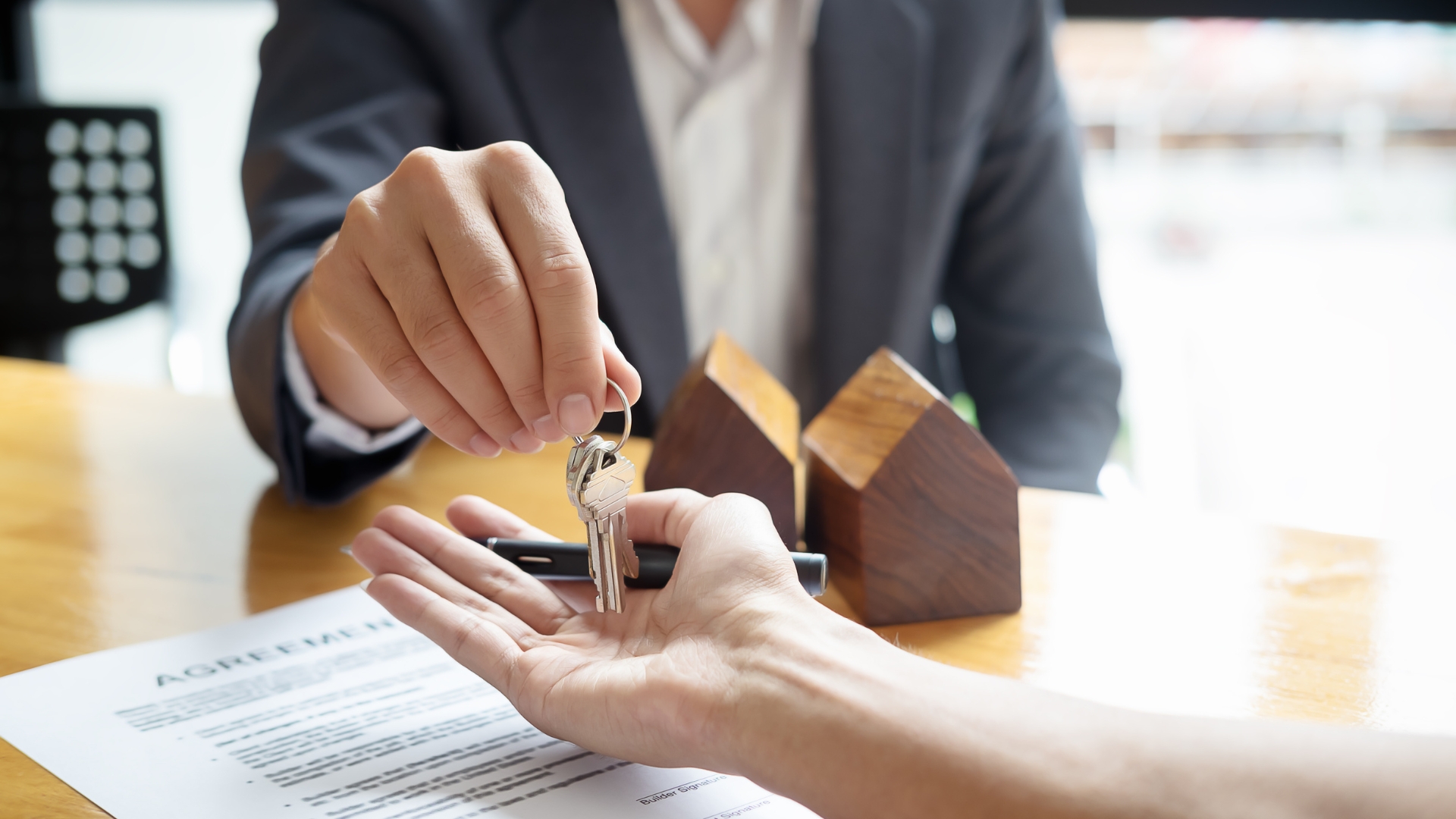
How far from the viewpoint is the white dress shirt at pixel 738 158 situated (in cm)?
137

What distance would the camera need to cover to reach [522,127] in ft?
4.17

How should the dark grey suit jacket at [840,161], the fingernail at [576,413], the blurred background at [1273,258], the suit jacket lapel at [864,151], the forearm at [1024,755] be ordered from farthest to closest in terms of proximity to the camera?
1. the blurred background at [1273,258]
2. the suit jacket lapel at [864,151]
3. the dark grey suit jacket at [840,161]
4. the fingernail at [576,413]
5. the forearm at [1024,755]

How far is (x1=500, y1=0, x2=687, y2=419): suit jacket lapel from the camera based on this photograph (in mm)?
1255


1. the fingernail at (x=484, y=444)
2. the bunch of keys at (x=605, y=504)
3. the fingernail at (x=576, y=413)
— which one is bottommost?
the bunch of keys at (x=605, y=504)

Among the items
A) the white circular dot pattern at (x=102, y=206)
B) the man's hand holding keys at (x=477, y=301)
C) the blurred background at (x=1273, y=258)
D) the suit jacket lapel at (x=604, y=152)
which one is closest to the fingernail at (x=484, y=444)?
the man's hand holding keys at (x=477, y=301)

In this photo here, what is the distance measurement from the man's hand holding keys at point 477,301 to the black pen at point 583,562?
0.22 feet

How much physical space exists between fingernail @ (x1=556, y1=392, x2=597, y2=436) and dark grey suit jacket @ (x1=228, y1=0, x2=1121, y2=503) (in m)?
0.60

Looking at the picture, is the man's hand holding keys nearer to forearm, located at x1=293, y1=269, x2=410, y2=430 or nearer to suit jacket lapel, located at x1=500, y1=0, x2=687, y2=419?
forearm, located at x1=293, y1=269, x2=410, y2=430

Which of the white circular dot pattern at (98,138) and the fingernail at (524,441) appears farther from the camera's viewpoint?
the white circular dot pattern at (98,138)

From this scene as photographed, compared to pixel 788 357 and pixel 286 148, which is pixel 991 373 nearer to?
pixel 788 357

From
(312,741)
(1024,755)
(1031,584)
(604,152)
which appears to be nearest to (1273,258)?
(604,152)

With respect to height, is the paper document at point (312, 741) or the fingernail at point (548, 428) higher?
the fingernail at point (548, 428)

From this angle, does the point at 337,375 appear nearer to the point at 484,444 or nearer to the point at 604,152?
the point at 484,444

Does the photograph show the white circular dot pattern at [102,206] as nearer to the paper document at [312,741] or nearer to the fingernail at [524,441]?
the paper document at [312,741]
